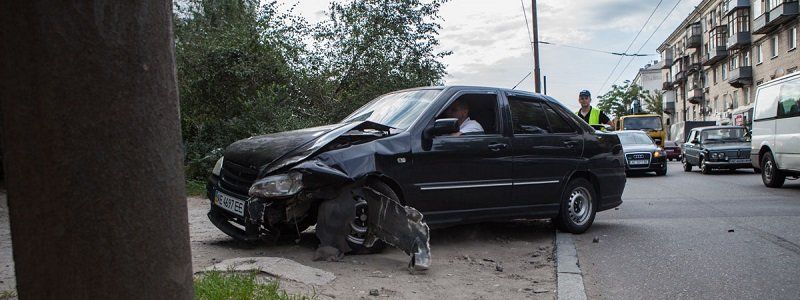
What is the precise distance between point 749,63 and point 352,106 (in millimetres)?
46904

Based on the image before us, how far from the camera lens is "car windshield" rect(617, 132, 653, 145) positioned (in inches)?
815

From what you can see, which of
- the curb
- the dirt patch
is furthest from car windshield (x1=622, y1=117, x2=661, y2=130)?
the curb

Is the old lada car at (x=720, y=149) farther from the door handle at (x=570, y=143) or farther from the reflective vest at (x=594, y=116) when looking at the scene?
the door handle at (x=570, y=143)

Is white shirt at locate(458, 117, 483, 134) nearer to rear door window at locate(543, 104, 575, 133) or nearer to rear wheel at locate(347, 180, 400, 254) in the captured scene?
rear door window at locate(543, 104, 575, 133)

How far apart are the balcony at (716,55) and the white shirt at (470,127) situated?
5764 cm

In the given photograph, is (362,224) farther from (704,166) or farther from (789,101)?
(704,166)

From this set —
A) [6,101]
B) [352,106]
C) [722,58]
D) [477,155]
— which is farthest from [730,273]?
[722,58]

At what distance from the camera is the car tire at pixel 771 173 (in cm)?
1363

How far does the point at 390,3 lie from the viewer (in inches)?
654

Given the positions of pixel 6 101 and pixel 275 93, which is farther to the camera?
pixel 275 93

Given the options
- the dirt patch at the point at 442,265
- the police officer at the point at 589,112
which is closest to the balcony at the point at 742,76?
the police officer at the point at 589,112

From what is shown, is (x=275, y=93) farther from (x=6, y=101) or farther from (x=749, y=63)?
(x=749, y=63)

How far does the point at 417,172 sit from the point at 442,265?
33.5 inches

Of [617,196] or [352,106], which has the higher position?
[352,106]
